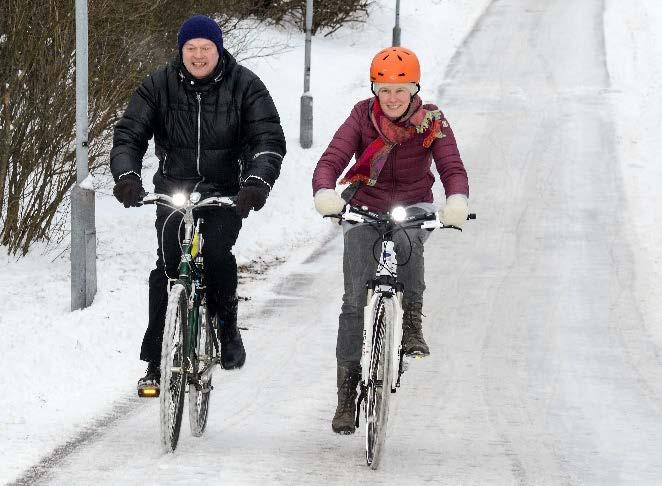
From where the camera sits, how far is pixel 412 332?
20.1 ft

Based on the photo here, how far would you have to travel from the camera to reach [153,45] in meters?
13.7

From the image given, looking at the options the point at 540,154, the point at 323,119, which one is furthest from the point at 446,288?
the point at 323,119

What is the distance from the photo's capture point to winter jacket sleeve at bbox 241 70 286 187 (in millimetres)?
5953

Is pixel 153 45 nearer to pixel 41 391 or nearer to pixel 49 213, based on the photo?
pixel 49 213

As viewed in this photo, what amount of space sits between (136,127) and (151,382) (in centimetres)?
121

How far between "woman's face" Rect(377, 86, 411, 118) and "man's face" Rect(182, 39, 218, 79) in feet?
2.65

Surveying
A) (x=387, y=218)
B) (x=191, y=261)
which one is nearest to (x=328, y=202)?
(x=387, y=218)

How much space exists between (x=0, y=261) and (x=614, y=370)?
5.22 meters

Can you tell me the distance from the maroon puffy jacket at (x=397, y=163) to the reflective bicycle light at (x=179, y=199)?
638mm

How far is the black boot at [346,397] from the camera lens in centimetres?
603

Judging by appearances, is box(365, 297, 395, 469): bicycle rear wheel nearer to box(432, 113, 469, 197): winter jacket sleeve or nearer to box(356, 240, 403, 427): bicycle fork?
box(356, 240, 403, 427): bicycle fork

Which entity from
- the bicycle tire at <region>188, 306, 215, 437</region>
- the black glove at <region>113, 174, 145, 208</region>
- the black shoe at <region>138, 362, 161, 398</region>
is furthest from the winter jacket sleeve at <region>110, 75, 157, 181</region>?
the black shoe at <region>138, 362, 161, 398</region>

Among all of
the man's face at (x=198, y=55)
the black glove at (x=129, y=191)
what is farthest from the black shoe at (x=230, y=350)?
the man's face at (x=198, y=55)

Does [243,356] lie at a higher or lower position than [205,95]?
lower
